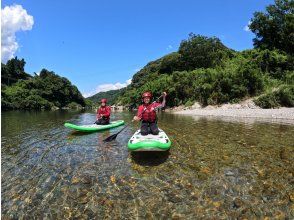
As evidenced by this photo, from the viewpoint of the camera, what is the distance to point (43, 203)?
25.0ft

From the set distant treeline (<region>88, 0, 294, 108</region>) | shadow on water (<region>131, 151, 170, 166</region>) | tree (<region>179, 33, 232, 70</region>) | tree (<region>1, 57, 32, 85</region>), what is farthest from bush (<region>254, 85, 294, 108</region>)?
tree (<region>1, 57, 32, 85</region>)

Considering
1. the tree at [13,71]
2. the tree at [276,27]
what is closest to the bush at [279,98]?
the tree at [276,27]

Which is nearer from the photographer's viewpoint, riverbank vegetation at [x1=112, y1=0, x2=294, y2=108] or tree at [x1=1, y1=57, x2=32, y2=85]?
riverbank vegetation at [x1=112, y1=0, x2=294, y2=108]

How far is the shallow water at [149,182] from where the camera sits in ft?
23.4

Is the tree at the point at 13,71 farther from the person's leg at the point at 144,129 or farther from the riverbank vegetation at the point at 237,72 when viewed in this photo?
the person's leg at the point at 144,129

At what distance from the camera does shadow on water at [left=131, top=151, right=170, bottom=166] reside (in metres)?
11.3

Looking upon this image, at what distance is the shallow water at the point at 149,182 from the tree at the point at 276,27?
48338mm

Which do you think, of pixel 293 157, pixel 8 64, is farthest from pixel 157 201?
pixel 8 64

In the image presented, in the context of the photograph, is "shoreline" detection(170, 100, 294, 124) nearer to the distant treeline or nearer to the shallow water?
the distant treeline

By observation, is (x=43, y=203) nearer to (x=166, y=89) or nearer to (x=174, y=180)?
(x=174, y=180)

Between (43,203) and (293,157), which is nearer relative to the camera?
(43,203)

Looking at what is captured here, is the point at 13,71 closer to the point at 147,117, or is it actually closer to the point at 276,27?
the point at 276,27

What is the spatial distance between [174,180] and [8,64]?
427ft

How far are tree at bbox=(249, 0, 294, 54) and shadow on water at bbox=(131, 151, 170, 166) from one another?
52.5 m
